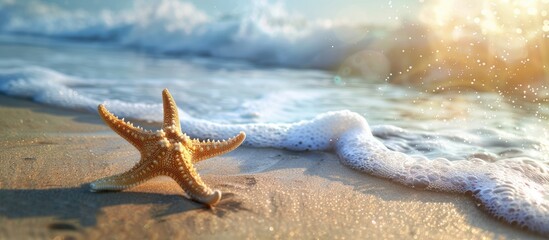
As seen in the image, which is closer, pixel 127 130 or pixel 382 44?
pixel 127 130

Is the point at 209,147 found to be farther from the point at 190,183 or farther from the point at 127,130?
the point at 127,130

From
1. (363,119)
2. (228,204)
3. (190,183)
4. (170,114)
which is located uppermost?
(170,114)

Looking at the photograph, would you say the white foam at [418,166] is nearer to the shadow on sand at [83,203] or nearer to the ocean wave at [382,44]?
the shadow on sand at [83,203]

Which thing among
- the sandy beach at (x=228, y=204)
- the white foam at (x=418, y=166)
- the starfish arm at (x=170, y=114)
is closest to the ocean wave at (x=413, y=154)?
the white foam at (x=418, y=166)

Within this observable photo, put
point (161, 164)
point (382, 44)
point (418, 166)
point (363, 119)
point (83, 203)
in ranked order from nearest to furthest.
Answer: point (83, 203)
point (161, 164)
point (418, 166)
point (363, 119)
point (382, 44)

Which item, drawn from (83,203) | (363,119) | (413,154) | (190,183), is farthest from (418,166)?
(83,203)
